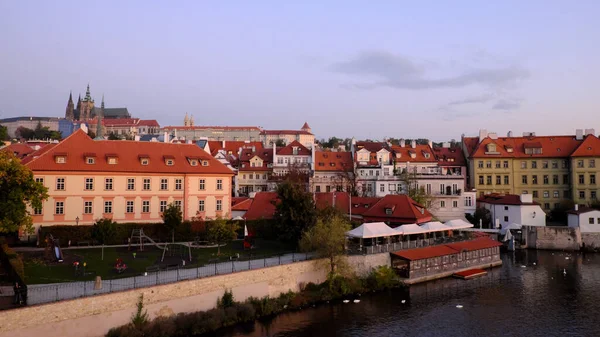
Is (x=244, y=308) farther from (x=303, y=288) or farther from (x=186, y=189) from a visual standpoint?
(x=186, y=189)

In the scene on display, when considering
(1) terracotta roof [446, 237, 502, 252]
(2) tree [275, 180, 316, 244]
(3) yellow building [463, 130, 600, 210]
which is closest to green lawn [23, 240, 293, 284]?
(2) tree [275, 180, 316, 244]

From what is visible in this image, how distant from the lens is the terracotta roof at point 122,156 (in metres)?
38.3

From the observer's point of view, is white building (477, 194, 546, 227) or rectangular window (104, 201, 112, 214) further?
white building (477, 194, 546, 227)

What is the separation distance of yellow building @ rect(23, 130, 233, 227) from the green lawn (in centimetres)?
570

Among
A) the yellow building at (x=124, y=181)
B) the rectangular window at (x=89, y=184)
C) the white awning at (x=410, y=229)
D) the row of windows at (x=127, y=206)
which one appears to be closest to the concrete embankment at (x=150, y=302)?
the white awning at (x=410, y=229)

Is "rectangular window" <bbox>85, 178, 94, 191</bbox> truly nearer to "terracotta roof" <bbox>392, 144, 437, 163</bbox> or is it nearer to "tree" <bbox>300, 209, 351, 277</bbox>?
"tree" <bbox>300, 209, 351, 277</bbox>

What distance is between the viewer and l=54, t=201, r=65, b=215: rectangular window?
123ft

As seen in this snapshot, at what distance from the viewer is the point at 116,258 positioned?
30391 mm

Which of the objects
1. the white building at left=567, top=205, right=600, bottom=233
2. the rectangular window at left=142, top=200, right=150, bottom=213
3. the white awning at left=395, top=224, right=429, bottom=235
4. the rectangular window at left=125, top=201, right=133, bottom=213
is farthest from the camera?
the white building at left=567, top=205, right=600, bottom=233

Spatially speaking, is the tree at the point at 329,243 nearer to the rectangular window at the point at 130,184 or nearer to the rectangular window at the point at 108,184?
the rectangular window at the point at 130,184

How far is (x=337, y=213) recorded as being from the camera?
36.7 meters

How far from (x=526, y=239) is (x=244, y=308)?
1426 inches

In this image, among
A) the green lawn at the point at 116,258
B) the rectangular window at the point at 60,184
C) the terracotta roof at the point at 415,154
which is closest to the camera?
the green lawn at the point at 116,258

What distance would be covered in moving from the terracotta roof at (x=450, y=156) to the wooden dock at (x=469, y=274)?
30015 millimetres
